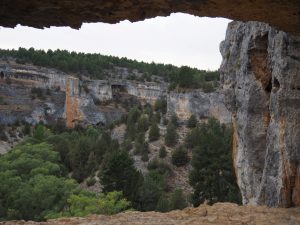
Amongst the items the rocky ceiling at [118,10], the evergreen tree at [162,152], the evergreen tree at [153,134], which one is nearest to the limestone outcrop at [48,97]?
the evergreen tree at [153,134]

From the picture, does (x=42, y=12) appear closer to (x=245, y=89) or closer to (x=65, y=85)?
(x=245, y=89)

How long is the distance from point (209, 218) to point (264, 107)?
20.1 feet

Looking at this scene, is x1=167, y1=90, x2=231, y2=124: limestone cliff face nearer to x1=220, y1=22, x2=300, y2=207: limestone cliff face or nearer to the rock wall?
the rock wall

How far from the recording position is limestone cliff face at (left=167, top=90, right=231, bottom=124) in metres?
51.0

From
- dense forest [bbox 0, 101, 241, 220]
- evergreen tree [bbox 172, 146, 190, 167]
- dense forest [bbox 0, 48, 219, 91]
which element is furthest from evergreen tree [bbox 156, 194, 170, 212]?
dense forest [bbox 0, 48, 219, 91]

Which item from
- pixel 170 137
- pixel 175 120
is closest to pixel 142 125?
pixel 175 120

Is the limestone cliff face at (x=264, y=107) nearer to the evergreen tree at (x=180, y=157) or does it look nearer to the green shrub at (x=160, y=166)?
the green shrub at (x=160, y=166)

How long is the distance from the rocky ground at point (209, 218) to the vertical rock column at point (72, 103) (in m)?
60.4

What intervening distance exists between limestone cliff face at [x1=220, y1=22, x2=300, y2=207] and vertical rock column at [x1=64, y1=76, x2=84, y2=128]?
179 ft

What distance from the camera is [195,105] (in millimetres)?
51750

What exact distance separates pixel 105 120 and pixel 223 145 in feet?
135

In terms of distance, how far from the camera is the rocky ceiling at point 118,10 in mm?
6699

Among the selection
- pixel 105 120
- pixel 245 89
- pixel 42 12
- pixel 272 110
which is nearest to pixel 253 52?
pixel 245 89

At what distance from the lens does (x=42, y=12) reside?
6.90 metres
